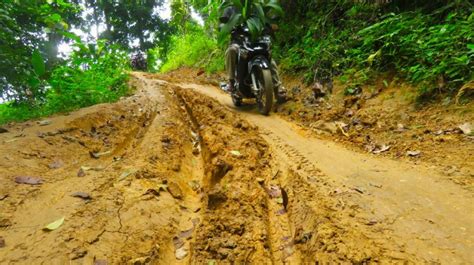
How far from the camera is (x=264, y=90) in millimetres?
4965

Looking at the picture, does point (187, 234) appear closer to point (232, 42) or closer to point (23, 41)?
point (23, 41)

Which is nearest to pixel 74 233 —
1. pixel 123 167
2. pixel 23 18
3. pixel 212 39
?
pixel 123 167

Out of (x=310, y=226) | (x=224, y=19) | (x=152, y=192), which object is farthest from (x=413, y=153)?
(x=224, y=19)

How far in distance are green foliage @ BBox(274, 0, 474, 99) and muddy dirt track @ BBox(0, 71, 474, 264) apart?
1.30 metres

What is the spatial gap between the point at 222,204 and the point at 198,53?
460 inches

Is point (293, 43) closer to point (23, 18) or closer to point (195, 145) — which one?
point (195, 145)

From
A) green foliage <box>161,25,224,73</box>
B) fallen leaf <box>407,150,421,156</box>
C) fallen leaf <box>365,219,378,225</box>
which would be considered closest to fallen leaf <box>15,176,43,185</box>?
fallen leaf <box>365,219,378,225</box>

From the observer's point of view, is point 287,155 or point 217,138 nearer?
point 287,155

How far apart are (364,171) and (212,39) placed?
37.5 feet

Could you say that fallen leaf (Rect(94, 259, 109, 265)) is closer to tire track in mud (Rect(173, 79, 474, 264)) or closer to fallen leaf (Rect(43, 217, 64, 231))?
fallen leaf (Rect(43, 217, 64, 231))

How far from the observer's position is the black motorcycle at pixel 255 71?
16.2ft

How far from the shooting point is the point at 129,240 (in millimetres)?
1892

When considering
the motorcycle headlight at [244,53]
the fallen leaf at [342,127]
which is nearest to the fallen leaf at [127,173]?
the fallen leaf at [342,127]

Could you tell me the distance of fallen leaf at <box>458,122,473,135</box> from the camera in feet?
9.09
